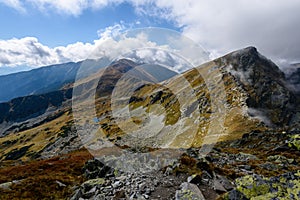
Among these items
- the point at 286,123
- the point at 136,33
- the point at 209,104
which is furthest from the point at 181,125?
the point at 136,33

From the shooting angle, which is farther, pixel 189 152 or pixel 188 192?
pixel 189 152

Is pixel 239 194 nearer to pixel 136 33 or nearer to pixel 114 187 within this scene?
pixel 114 187

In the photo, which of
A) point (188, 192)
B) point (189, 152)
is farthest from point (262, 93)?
point (188, 192)

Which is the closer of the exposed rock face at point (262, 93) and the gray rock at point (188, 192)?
the gray rock at point (188, 192)

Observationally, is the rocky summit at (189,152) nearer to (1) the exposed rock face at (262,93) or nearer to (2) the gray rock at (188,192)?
(2) the gray rock at (188,192)

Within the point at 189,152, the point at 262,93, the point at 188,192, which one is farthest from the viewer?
the point at 262,93

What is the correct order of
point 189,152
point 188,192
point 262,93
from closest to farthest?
point 188,192 → point 189,152 → point 262,93

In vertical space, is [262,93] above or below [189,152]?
above

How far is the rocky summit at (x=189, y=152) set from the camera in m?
18.6

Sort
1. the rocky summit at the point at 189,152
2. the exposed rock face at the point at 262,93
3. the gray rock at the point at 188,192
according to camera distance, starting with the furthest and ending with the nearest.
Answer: the exposed rock face at the point at 262,93 → the rocky summit at the point at 189,152 → the gray rock at the point at 188,192

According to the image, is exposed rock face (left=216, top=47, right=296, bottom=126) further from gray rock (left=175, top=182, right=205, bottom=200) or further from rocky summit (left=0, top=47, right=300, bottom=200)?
gray rock (left=175, top=182, right=205, bottom=200)

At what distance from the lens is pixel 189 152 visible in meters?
41.9

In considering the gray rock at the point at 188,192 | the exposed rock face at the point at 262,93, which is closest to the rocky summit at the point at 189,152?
the gray rock at the point at 188,192

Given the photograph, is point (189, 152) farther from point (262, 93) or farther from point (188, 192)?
point (262, 93)
